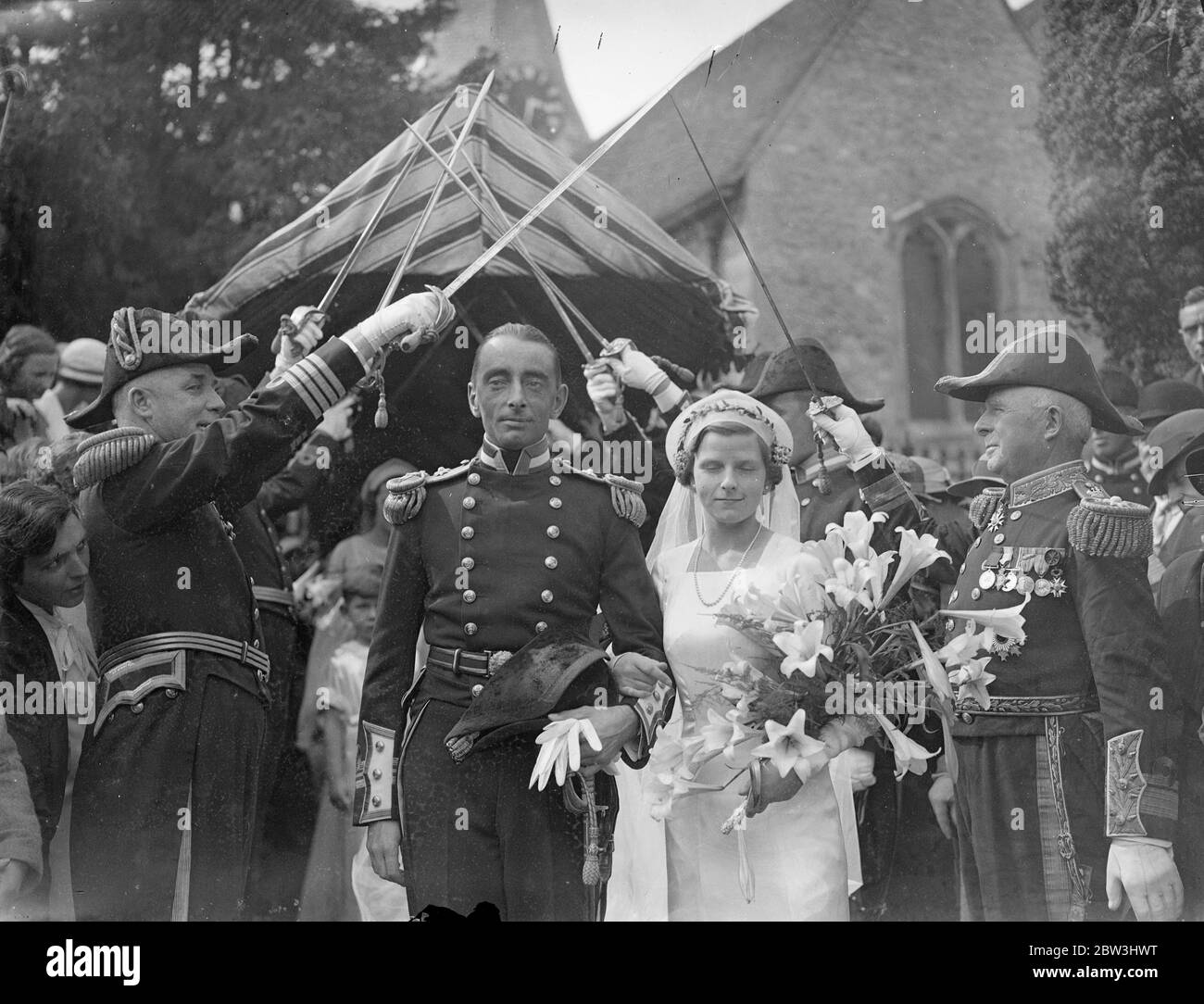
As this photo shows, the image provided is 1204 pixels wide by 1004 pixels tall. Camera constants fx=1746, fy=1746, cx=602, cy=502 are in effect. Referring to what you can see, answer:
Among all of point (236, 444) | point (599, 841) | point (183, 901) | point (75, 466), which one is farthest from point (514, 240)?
point (183, 901)

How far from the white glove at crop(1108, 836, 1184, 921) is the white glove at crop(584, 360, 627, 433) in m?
2.51

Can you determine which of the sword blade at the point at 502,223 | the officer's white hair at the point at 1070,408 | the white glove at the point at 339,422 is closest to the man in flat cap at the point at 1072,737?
the officer's white hair at the point at 1070,408

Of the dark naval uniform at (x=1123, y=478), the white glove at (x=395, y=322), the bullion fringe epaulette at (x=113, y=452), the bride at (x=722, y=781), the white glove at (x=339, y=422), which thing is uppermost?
the white glove at (x=395, y=322)

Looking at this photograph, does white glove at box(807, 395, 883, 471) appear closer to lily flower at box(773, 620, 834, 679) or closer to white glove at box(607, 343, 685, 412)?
white glove at box(607, 343, 685, 412)

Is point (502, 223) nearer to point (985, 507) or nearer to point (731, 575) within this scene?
point (731, 575)

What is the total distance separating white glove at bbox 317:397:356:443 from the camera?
23.2 ft

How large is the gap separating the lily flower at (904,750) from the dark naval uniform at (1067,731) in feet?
1.41

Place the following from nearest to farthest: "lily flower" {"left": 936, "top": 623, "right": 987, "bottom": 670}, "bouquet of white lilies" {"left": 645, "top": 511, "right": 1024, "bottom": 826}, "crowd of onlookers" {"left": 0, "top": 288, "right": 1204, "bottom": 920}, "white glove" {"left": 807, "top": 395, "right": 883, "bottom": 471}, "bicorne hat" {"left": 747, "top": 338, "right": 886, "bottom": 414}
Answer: "bouquet of white lilies" {"left": 645, "top": 511, "right": 1024, "bottom": 826}, "lily flower" {"left": 936, "top": 623, "right": 987, "bottom": 670}, "crowd of onlookers" {"left": 0, "top": 288, "right": 1204, "bottom": 920}, "white glove" {"left": 807, "top": 395, "right": 883, "bottom": 471}, "bicorne hat" {"left": 747, "top": 338, "right": 886, "bottom": 414}

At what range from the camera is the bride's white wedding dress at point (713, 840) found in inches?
249

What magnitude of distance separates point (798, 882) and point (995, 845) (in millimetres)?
821

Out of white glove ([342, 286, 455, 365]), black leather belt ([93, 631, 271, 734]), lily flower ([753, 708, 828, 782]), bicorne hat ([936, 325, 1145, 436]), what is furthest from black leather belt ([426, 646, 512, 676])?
bicorne hat ([936, 325, 1145, 436])

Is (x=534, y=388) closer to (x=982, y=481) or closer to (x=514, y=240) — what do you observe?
(x=514, y=240)

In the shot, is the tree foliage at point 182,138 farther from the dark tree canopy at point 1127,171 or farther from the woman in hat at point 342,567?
the dark tree canopy at point 1127,171

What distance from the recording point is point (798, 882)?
6.31 m
